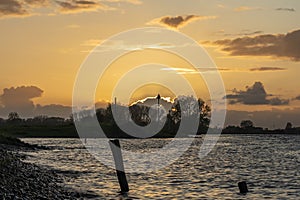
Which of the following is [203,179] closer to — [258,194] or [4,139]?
[258,194]

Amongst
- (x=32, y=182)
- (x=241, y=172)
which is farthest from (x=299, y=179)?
(x=32, y=182)

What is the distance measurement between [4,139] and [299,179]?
243 feet

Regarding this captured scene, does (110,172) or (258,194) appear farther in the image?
(110,172)

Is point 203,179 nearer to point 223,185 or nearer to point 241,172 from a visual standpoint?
point 223,185

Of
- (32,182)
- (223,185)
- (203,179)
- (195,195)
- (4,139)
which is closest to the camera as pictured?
(32,182)

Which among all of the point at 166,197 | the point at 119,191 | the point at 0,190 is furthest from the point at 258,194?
the point at 0,190

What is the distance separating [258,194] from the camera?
134 ft

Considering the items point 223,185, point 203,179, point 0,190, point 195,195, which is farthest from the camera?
point 203,179

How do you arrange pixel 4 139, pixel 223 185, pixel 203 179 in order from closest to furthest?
1. pixel 223 185
2. pixel 203 179
3. pixel 4 139

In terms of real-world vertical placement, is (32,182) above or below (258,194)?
above

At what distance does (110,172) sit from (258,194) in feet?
66.0

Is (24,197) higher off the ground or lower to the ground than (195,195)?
higher

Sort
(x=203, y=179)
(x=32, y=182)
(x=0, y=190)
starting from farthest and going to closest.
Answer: (x=203, y=179) < (x=32, y=182) < (x=0, y=190)

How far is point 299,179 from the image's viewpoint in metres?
54.0
